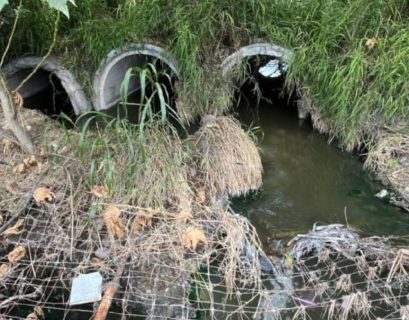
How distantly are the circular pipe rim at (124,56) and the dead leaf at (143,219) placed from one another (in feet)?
8.31

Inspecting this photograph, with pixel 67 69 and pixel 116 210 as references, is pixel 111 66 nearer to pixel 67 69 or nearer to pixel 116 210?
pixel 67 69

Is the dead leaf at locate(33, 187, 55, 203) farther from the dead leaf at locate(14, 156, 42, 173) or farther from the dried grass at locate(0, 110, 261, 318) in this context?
the dead leaf at locate(14, 156, 42, 173)

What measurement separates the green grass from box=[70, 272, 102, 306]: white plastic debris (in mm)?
3034

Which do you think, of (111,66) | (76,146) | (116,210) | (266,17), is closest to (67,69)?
(111,66)

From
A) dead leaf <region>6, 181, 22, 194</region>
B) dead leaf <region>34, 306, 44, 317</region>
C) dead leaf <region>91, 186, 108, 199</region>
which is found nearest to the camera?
dead leaf <region>34, 306, 44, 317</region>

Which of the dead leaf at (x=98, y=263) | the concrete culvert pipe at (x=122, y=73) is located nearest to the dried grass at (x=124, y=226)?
the dead leaf at (x=98, y=263)

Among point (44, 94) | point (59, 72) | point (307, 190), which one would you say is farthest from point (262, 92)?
point (44, 94)


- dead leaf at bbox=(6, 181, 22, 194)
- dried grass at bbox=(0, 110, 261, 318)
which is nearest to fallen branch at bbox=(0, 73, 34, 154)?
dried grass at bbox=(0, 110, 261, 318)

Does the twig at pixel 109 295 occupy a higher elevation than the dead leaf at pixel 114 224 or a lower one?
lower

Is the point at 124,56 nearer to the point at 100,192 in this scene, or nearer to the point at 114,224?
the point at 100,192

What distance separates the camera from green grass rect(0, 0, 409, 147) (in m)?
5.25

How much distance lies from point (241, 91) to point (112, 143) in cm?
300

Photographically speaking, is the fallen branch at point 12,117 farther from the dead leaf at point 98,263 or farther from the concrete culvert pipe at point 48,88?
the concrete culvert pipe at point 48,88

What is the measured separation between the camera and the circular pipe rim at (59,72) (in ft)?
20.3
